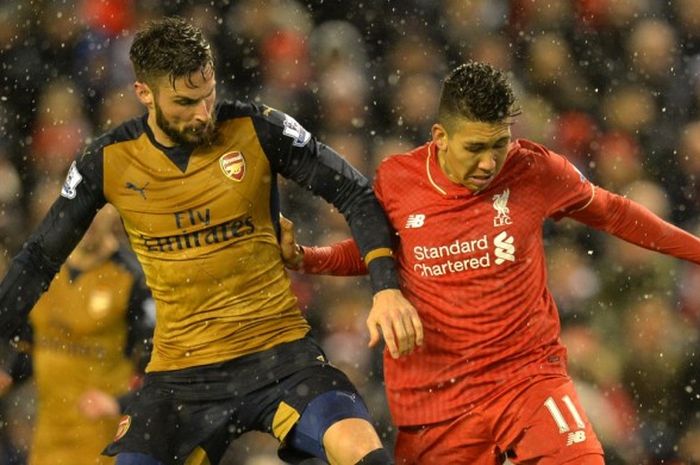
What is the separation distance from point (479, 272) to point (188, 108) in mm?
897

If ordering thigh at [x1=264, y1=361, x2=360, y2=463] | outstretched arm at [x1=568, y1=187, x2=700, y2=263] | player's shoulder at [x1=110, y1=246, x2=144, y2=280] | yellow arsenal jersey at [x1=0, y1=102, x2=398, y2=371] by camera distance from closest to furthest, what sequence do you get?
thigh at [x1=264, y1=361, x2=360, y2=463] < yellow arsenal jersey at [x1=0, y1=102, x2=398, y2=371] < outstretched arm at [x1=568, y1=187, x2=700, y2=263] < player's shoulder at [x1=110, y1=246, x2=144, y2=280]

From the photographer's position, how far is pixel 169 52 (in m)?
3.35

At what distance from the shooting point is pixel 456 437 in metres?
3.55

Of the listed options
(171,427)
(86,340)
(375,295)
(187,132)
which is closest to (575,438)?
(375,295)

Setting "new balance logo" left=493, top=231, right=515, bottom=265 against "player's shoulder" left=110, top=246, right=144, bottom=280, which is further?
"player's shoulder" left=110, top=246, right=144, bottom=280

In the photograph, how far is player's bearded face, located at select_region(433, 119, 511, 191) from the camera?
3371mm

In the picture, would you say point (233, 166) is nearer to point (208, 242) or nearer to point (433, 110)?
point (208, 242)

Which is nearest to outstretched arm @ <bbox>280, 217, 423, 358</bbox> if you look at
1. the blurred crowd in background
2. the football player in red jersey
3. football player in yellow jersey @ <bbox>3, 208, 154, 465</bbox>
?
the football player in red jersey

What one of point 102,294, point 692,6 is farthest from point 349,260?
point 692,6

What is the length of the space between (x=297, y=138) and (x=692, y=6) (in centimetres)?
268

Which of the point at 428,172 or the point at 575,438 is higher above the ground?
the point at 428,172

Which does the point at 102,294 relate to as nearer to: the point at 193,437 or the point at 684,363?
the point at 193,437

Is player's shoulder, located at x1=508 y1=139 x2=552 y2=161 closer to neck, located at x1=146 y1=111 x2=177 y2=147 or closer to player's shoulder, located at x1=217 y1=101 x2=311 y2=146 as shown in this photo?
player's shoulder, located at x1=217 y1=101 x2=311 y2=146

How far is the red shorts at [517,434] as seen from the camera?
3334mm
